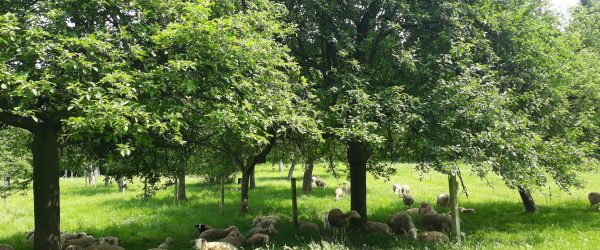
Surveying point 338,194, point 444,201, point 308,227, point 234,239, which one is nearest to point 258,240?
point 234,239

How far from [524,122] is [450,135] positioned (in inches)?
88.1

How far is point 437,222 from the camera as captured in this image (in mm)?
17750

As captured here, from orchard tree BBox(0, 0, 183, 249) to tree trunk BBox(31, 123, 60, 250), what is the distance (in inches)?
0.9

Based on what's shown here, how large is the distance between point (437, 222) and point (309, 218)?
20.7 ft

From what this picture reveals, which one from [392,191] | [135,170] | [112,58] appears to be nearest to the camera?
[112,58]

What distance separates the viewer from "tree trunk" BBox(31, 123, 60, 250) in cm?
1145

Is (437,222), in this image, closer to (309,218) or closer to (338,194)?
(309,218)

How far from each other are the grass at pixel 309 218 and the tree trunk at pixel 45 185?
492 cm

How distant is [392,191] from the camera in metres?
30.6

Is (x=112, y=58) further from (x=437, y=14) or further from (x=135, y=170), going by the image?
(x=437, y=14)

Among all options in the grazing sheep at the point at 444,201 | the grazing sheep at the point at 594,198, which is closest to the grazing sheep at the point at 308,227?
the grazing sheep at the point at 444,201

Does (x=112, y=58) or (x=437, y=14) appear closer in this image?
(x=112, y=58)

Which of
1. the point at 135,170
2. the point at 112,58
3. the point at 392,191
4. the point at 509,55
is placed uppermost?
the point at 509,55

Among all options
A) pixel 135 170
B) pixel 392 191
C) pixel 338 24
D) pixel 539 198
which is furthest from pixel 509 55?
pixel 392 191
